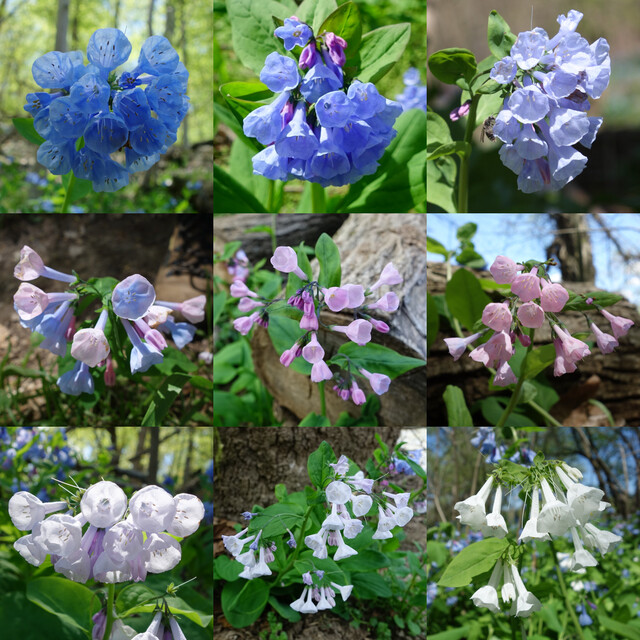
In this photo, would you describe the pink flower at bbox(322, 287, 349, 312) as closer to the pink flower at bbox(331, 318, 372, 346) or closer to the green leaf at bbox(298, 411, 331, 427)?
the pink flower at bbox(331, 318, 372, 346)

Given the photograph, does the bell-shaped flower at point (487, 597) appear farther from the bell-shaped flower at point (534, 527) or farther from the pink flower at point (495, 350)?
the pink flower at point (495, 350)

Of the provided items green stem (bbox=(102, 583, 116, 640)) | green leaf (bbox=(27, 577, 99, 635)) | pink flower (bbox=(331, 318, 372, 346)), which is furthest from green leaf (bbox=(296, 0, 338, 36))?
green leaf (bbox=(27, 577, 99, 635))

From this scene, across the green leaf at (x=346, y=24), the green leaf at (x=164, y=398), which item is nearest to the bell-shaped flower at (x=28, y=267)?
the green leaf at (x=164, y=398)

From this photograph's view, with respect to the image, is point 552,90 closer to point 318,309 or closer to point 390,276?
point 390,276

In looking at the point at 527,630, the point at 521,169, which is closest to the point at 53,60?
the point at 521,169

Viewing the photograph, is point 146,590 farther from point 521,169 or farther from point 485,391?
point 521,169

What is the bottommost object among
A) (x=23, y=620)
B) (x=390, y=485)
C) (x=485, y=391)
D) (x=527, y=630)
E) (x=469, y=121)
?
(x=527, y=630)
